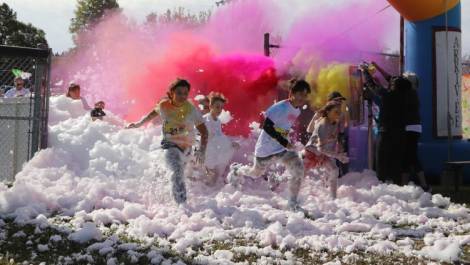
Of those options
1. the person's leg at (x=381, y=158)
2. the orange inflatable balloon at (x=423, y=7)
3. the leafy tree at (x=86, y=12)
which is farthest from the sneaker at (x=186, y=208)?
the leafy tree at (x=86, y=12)

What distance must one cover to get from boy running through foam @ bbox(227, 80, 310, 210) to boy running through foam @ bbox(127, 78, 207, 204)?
808mm

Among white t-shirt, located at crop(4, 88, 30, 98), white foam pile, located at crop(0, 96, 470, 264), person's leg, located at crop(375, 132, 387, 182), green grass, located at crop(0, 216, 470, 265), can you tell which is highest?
white t-shirt, located at crop(4, 88, 30, 98)

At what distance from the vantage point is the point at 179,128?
7406 millimetres

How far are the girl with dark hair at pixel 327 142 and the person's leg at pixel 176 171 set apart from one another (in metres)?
1.93

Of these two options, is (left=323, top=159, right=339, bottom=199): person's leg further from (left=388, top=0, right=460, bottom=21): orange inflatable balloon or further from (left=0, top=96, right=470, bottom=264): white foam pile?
(left=388, top=0, right=460, bottom=21): orange inflatable balloon

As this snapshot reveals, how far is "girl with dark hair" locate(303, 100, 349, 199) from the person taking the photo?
27.3 ft

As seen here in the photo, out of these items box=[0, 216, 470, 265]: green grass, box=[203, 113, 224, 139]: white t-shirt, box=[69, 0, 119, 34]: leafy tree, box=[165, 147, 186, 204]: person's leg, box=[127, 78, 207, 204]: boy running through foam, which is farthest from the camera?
box=[69, 0, 119, 34]: leafy tree

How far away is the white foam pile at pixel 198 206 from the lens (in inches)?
213

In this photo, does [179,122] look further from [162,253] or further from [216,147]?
[162,253]

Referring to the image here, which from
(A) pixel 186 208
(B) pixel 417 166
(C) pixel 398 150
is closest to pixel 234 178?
(A) pixel 186 208

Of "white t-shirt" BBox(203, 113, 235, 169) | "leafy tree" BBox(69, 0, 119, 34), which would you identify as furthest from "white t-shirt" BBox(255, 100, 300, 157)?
"leafy tree" BBox(69, 0, 119, 34)

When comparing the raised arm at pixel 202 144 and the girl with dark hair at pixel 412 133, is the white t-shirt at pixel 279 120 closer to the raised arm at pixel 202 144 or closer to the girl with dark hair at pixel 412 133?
the raised arm at pixel 202 144

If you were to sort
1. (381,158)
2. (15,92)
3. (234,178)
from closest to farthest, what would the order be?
(234,178) < (381,158) < (15,92)

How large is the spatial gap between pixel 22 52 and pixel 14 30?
45933mm
